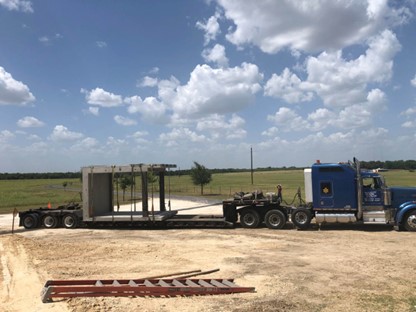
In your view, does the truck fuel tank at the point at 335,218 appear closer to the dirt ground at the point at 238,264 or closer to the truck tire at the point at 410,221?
the dirt ground at the point at 238,264

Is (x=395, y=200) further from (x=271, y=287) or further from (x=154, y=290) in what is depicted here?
(x=154, y=290)

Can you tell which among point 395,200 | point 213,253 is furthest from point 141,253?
point 395,200

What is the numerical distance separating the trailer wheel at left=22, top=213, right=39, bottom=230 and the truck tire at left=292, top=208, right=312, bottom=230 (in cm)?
1266

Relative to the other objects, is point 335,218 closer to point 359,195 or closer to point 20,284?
point 359,195

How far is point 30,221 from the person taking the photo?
21.7m

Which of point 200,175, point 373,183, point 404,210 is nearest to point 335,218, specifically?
point 373,183

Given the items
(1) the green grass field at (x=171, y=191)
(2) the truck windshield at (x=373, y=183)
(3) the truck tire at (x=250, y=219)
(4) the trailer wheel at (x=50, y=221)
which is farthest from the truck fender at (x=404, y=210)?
(4) the trailer wheel at (x=50, y=221)

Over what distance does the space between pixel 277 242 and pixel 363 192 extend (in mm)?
4971

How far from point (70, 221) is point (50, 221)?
114 centimetres

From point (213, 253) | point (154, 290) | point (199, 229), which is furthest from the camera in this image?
point (199, 229)

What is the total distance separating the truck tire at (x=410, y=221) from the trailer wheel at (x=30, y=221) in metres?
17.1

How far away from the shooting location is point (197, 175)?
52594mm

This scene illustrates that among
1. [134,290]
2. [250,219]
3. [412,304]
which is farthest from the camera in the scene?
[250,219]

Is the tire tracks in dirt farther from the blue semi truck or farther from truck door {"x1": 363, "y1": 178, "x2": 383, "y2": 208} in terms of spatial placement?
truck door {"x1": 363, "y1": 178, "x2": 383, "y2": 208}
